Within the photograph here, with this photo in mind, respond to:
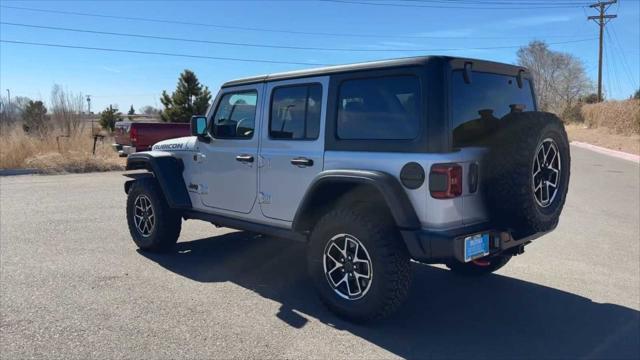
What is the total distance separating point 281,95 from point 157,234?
7.68 ft

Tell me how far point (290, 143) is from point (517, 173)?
194 cm

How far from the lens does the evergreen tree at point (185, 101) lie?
3228cm

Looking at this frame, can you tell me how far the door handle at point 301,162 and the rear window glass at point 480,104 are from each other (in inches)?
49.5

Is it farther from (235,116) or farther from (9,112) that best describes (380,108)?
(9,112)

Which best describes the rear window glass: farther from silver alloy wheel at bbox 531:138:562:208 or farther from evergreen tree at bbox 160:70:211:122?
evergreen tree at bbox 160:70:211:122

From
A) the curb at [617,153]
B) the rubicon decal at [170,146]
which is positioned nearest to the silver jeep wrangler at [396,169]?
the rubicon decal at [170,146]

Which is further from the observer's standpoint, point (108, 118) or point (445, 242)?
point (108, 118)

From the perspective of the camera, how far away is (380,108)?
3.89 meters

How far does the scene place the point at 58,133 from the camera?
17625 millimetres

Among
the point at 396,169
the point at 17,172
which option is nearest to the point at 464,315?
the point at 396,169

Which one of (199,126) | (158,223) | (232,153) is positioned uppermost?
(199,126)

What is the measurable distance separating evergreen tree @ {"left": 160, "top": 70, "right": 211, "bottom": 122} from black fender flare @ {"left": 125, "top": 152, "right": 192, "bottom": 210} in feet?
89.5

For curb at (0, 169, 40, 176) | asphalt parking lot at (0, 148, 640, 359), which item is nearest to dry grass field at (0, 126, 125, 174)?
curb at (0, 169, 40, 176)

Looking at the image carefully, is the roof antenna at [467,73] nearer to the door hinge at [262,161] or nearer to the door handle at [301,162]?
the door handle at [301,162]
